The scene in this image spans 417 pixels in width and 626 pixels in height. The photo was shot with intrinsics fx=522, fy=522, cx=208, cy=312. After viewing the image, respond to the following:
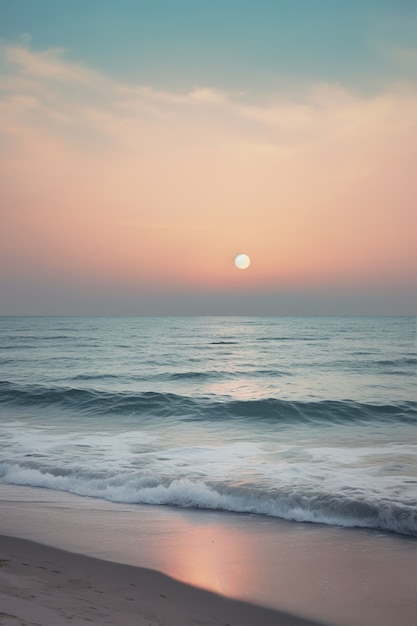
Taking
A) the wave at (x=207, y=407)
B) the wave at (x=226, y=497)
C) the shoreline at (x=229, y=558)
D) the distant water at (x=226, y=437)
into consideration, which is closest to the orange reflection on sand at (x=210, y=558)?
the shoreline at (x=229, y=558)

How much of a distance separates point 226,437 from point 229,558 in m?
8.58

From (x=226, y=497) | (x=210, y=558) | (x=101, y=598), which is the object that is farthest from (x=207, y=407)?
(x=101, y=598)

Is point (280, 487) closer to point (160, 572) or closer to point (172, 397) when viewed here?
point (160, 572)

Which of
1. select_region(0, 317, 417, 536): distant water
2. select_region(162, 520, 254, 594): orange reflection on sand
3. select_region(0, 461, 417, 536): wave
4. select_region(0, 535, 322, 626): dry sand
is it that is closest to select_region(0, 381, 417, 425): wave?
select_region(0, 317, 417, 536): distant water

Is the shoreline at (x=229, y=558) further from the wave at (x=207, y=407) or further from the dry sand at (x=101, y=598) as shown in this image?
the wave at (x=207, y=407)

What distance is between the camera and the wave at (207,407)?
18453 millimetres

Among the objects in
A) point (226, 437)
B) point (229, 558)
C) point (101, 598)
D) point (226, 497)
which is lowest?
point (226, 437)

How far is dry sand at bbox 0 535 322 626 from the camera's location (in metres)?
4.52

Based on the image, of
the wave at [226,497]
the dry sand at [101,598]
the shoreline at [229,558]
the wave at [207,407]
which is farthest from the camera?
the wave at [207,407]

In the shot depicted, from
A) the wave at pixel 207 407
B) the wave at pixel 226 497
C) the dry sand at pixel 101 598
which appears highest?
the dry sand at pixel 101 598

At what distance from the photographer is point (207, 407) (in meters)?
20.0

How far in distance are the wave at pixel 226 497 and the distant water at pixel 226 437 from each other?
2 cm

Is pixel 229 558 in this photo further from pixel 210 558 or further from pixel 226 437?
pixel 226 437

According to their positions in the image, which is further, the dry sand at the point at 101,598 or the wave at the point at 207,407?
the wave at the point at 207,407
